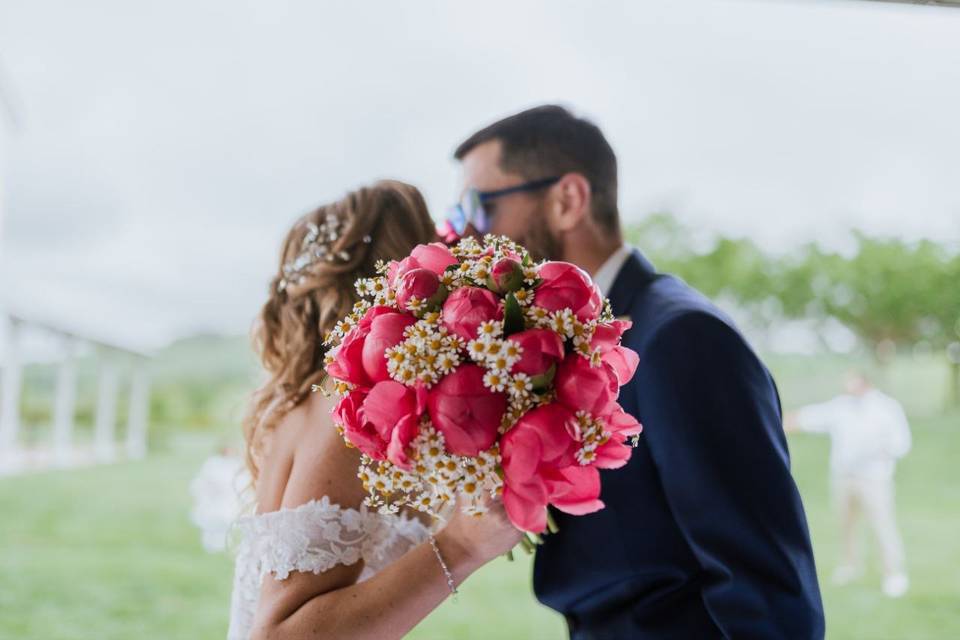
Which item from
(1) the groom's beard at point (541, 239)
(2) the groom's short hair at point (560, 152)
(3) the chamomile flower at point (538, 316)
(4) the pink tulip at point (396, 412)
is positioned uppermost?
(2) the groom's short hair at point (560, 152)

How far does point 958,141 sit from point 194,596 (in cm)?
725

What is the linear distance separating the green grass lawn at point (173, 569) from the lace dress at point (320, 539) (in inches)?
190

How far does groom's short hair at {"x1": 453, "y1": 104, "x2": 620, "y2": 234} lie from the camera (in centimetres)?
167

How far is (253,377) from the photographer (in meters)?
1.78

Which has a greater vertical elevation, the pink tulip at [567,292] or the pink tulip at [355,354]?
the pink tulip at [567,292]

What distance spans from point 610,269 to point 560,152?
0.26m

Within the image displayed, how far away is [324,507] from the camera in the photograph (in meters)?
1.25

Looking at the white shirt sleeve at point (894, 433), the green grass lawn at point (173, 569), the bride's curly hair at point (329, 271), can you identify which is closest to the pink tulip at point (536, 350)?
the bride's curly hair at point (329, 271)

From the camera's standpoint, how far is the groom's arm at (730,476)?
120 cm

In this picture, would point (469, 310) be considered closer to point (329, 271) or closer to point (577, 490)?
point (577, 490)

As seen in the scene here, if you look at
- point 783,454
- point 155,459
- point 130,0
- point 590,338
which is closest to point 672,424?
point 783,454

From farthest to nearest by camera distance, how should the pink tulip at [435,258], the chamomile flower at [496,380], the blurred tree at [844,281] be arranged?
the blurred tree at [844,281]
the pink tulip at [435,258]
the chamomile flower at [496,380]

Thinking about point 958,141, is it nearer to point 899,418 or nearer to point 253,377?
point 899,418

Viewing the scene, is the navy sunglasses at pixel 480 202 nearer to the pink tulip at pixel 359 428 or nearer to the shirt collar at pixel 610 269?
the shirt collar at pixel 610 269
